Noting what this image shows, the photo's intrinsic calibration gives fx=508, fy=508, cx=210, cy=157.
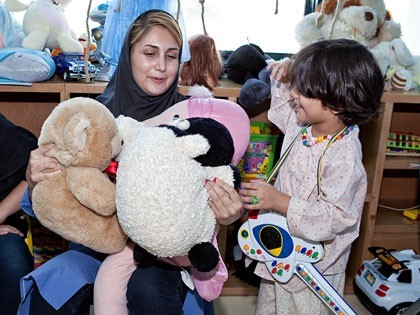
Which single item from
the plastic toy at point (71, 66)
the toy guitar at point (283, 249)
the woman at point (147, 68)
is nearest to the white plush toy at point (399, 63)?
the toy guitar at point (283, 249)

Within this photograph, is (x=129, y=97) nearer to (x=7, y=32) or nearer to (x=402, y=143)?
(x=7, y=32)

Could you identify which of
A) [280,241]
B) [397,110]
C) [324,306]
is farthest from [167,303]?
[397,110]

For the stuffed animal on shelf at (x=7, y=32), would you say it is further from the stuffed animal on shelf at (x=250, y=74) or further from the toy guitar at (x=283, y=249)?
the toy guitar at (x=283, y=249)

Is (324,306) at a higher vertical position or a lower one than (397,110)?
lower

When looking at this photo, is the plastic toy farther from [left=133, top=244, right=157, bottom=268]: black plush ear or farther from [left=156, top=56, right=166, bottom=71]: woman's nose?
[left=133, top=244, right=157, bottom=268]: black plush ear

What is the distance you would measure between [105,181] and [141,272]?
294 mm

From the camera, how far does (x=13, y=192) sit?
4.71ft

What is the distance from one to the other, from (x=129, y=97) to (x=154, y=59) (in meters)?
0.13

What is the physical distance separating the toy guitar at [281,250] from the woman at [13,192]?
0.61 m

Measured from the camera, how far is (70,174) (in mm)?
1019

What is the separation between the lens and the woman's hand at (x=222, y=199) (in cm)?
100

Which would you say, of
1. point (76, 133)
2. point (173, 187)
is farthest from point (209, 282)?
point (76, 133)

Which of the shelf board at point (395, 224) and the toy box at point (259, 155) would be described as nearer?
the toy box at point (259, 155)

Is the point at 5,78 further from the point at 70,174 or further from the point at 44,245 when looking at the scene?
the point at 70,174
